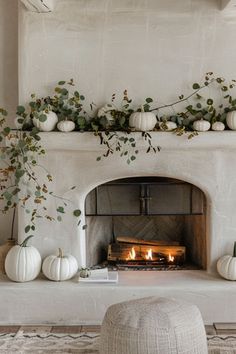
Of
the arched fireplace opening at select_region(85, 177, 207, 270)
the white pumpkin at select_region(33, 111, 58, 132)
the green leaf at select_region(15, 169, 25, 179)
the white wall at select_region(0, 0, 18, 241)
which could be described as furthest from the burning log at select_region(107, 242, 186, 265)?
the white wall at select_region(0, 0, 18, 241)

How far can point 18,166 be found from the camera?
359cm

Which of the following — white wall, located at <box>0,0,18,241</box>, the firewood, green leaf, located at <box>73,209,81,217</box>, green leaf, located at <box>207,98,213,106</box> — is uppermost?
white wall, located at <box>0,0,18,241</box>

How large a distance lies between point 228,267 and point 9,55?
86.2 inches

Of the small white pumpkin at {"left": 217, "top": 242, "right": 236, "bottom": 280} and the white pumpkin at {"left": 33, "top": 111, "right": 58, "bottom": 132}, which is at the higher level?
the white pumpkin at {"left": 33, "top": 111, "right": 58, "bottom": 132}

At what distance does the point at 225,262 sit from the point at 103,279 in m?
0.83

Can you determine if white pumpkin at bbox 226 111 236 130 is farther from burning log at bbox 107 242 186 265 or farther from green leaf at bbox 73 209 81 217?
green leaf at bbox 73 209 81 217

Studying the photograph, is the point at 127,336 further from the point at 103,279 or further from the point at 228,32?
the point at 228,32

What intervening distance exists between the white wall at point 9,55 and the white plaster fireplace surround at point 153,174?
606 millimetres

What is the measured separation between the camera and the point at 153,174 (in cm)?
371

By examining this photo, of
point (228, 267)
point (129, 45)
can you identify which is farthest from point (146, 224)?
point (129, 45)

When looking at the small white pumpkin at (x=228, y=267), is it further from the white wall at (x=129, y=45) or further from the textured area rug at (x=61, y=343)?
the white wall at (x=129, y=45)

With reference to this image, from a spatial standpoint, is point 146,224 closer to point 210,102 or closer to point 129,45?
point 210,102

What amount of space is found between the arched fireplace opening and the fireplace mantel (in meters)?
0.40

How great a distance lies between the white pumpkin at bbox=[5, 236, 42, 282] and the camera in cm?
352
